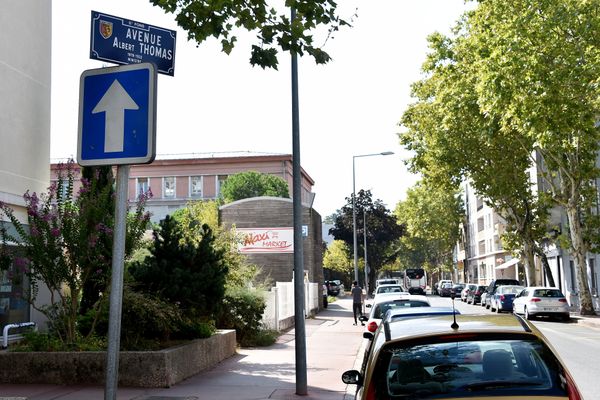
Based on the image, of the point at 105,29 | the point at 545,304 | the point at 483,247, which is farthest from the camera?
the point at 483,247

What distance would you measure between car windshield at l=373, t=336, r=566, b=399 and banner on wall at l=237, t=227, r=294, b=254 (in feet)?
105

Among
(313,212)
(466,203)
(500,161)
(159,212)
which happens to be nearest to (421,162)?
(500,161)

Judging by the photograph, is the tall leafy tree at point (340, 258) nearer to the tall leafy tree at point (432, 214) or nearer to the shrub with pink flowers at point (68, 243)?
the tall leafy tree at point (432, 214)

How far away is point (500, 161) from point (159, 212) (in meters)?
50.0

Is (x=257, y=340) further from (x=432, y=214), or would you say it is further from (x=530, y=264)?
(x=432, y=214)

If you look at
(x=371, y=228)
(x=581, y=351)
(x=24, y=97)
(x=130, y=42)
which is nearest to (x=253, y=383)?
(x=130, y=42)

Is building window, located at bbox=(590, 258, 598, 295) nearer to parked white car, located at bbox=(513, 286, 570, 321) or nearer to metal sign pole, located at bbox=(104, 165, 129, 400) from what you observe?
parked white car, located at bbox=(513, 286, 570, 321)

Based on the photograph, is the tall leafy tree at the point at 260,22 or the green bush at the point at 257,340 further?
the green bush at the point at 257,340

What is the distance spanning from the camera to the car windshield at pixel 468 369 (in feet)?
13.4

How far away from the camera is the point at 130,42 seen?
19.0 feet

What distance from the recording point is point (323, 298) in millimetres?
40812

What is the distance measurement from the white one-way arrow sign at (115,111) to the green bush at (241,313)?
555 inches

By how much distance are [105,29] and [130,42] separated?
9.7 inches

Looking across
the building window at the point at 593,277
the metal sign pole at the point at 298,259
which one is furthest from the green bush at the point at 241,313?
the building window at the point at 593,277
